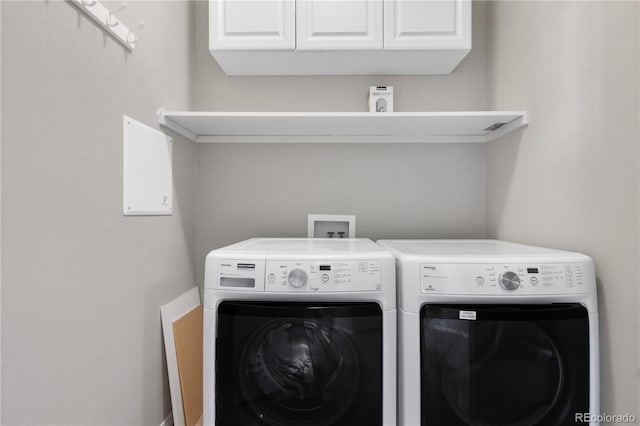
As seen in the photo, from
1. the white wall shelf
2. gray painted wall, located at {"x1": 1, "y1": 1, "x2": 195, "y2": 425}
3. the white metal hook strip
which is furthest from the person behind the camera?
the white wall shelf

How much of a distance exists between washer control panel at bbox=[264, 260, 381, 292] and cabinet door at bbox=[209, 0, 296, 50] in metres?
1.10

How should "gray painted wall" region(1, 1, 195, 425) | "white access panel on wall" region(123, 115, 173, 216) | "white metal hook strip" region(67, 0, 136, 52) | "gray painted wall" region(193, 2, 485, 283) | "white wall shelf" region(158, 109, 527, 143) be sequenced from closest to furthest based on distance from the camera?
1. "gray painted wall" region(1, 1, 195, 425)
2. "white metal hook strip" region(67, 0, 136, 52)
3. "white access panel on wall" region(123, 115, 173, 216)
4. "white wall shelf" region(158, 109, 527, 143)
5. "gray painted wall" region(193, 2, 485, 283)

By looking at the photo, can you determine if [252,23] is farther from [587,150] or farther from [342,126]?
[587,150]

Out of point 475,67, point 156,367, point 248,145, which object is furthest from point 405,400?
point 475,67

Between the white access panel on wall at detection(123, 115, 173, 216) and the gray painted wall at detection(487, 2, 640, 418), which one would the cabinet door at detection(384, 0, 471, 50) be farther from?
the white access panel on wall at detection(123, 115, 173, 216)

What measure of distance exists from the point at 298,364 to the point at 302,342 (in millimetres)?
81

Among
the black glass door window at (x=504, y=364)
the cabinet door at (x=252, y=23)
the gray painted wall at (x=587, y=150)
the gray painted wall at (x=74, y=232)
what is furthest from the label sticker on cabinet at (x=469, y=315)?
the cabinet door at (x=252, y=23)

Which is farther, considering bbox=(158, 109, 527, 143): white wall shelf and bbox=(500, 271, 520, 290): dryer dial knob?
bbox=(158, 109, 527, 143): white wall shelf

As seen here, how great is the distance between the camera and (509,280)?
108 cm

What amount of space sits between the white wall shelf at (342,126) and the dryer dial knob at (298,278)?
Result: 2.48 ft

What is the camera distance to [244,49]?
159 centimetres

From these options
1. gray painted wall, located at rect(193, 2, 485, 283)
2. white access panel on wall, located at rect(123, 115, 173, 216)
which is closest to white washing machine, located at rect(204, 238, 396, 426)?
white access panel on wall, located at rect(123, 115, 173, 216)

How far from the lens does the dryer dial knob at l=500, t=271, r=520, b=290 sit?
1.07 metres

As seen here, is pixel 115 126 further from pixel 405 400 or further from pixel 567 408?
pixel 567 408
